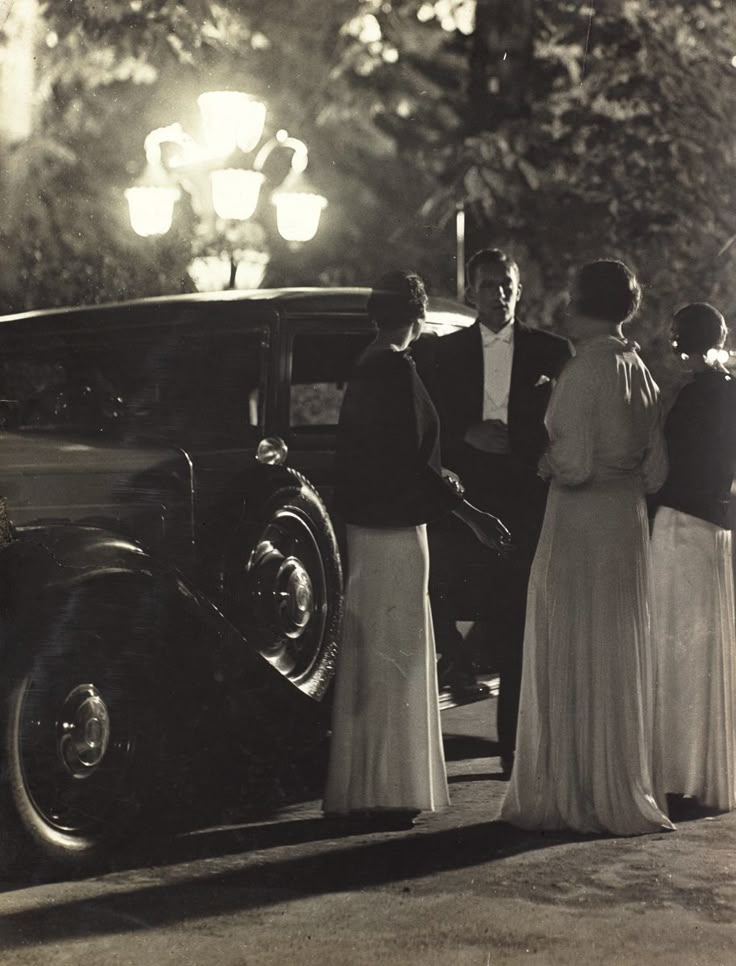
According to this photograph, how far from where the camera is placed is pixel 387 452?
4.14m

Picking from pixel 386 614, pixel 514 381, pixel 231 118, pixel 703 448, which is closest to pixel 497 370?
pixel 514 381

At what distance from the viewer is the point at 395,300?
414cm

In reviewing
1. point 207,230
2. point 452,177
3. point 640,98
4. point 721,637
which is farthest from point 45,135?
point 721,637

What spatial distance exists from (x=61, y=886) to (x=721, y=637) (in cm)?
225

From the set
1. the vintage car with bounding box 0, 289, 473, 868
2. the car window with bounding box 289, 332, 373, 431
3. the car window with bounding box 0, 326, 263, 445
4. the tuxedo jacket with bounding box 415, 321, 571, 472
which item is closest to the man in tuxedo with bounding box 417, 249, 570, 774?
the tuxedo jacket with bounding box 415, 321, 571, 472

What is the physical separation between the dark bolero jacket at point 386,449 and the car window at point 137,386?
0.42 meters

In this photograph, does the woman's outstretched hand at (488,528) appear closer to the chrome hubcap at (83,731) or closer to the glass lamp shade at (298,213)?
the glass lamp shade at (298,213)

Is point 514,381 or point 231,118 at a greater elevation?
point 231,118

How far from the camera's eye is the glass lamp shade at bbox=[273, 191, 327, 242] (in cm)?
417

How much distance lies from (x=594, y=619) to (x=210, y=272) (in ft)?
5.21

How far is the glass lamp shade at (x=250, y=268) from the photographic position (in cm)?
419

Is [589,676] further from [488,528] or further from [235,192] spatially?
[235,192]

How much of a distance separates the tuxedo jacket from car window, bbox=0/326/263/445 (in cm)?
61

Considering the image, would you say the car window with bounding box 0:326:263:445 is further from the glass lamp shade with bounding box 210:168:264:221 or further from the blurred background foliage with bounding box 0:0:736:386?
the glass lamp shade with bounding box 210:168:264:221
